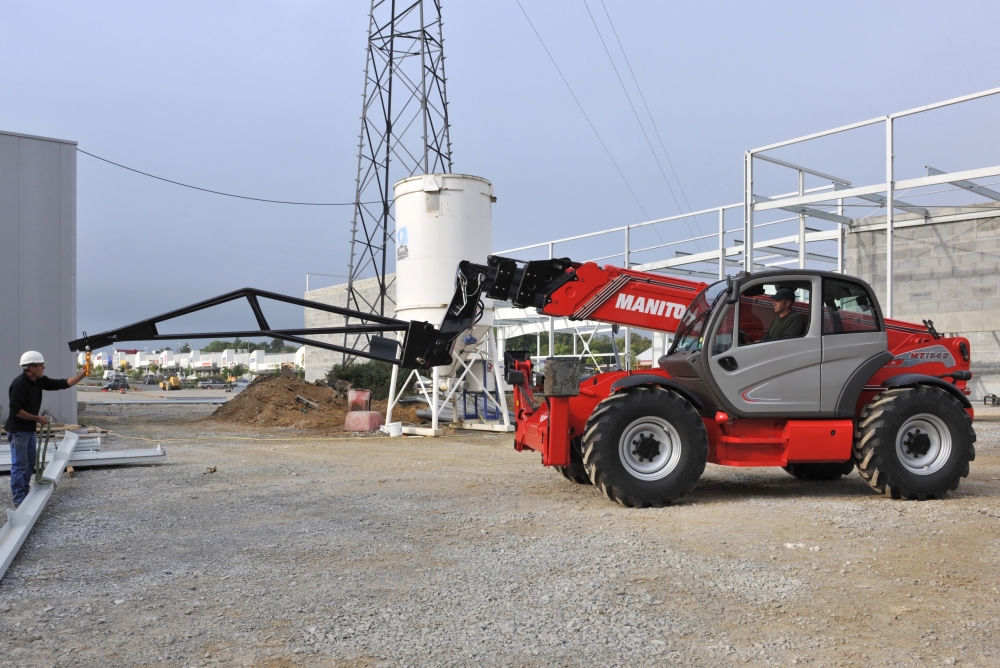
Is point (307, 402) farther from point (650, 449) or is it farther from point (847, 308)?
point (847, 308)

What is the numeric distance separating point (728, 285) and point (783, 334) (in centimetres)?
76

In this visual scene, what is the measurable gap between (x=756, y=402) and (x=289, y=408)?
1607cm

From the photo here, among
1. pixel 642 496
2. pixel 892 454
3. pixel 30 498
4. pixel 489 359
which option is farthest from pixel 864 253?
pixel 30 498

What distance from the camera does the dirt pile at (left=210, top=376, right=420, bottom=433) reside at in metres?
20.3

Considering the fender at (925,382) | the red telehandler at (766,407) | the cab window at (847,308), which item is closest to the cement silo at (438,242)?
the red telehandler at (766,407)

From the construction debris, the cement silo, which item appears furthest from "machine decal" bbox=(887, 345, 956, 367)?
the construction debris

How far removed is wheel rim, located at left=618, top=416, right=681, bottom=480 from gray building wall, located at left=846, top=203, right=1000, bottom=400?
1483cm

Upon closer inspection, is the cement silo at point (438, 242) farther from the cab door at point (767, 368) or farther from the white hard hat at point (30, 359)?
the cab door at point (767, 368)

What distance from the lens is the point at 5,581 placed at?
18.5ft

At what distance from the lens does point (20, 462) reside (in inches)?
327

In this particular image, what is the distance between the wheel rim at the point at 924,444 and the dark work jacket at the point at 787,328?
4.83ft

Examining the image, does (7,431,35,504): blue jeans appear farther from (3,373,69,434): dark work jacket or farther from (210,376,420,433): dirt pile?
(210,376,420,433): dirt pile

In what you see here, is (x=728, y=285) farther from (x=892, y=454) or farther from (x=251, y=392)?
(x=251, y=392)

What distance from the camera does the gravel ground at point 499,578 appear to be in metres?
4.33
